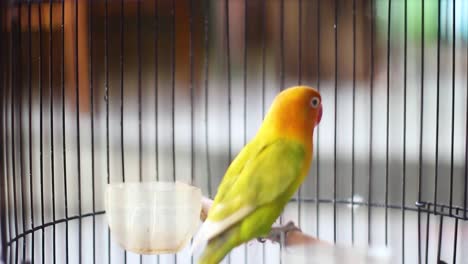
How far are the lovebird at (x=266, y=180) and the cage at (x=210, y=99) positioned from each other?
7 cm

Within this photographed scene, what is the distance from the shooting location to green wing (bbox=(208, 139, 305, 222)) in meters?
0.53

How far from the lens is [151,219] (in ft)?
1.88

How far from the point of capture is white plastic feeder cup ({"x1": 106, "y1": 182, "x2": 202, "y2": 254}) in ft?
1.88

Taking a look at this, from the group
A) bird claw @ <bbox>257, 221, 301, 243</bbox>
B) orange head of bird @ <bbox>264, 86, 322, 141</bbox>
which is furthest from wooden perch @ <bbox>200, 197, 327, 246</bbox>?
orange head of bird @ <bbox>264, 86, 322, 141</bbox>

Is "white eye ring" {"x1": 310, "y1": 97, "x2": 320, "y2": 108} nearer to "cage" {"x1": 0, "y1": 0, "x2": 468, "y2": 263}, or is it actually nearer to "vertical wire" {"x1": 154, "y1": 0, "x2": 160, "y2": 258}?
"cage" {"x1": 0, "y1": 0, "x2": 468, "y2": 263}

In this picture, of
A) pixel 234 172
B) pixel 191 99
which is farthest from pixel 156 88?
pixel 234 172

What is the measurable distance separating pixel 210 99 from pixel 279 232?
180 millimetres

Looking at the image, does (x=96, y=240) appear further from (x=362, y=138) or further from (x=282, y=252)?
(x=362, y=138)

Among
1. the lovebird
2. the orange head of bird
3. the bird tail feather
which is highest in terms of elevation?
the orange head of bird

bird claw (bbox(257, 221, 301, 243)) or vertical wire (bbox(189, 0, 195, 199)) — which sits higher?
vertical wire (bbox(189, 0, 195, 199))

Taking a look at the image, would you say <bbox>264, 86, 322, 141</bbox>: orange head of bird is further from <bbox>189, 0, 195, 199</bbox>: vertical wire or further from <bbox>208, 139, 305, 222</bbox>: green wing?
<bbox>189, 0, 195, 199</bbox>: vertical wire

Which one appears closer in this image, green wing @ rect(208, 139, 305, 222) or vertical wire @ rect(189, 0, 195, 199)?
green wing @ rect(208, 139, 305, 222)

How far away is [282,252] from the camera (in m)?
0.58

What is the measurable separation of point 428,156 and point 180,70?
0.36 metres
